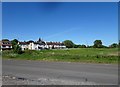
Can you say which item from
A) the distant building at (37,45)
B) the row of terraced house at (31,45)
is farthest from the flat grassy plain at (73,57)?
the distant building at (37,45)

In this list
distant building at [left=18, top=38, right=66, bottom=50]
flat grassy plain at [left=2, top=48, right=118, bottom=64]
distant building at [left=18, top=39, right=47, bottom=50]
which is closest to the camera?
flat grassy plain at [left=2, top=48, right=118, bottom=64]

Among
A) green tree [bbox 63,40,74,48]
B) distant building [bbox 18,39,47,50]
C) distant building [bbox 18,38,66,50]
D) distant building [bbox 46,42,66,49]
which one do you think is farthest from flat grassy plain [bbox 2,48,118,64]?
distant building [bbox 46,42,66,49]

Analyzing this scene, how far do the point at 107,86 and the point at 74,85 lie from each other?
1.36 m

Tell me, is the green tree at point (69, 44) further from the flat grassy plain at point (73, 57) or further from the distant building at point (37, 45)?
the flat grassy plain at point (73, 57)

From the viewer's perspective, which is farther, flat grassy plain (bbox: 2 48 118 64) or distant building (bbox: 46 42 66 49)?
distant building (bbox: 46 42 66 49)

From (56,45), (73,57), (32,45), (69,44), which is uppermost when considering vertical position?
(69,44)

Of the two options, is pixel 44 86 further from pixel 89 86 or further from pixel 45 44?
pixel 45 44

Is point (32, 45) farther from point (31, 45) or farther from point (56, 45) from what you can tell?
point (56, 45)

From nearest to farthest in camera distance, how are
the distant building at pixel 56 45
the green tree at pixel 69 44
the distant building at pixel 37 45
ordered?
the distant building at pixel 37 45
the green tree at pixel 69 44
the distant building at pixel 56 45

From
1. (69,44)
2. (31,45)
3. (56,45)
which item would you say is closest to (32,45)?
(31,45)

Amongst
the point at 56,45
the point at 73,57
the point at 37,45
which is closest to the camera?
the point at 73,57

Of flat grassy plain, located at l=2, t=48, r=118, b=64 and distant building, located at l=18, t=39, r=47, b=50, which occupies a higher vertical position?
distant building, located at l=18, t=39, r=47, b=50

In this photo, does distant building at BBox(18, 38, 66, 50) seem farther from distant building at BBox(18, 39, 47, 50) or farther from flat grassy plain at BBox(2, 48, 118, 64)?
flat grassy plain at BBox(2, 48, 118, 64)

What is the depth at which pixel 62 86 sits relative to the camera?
9656 mm
